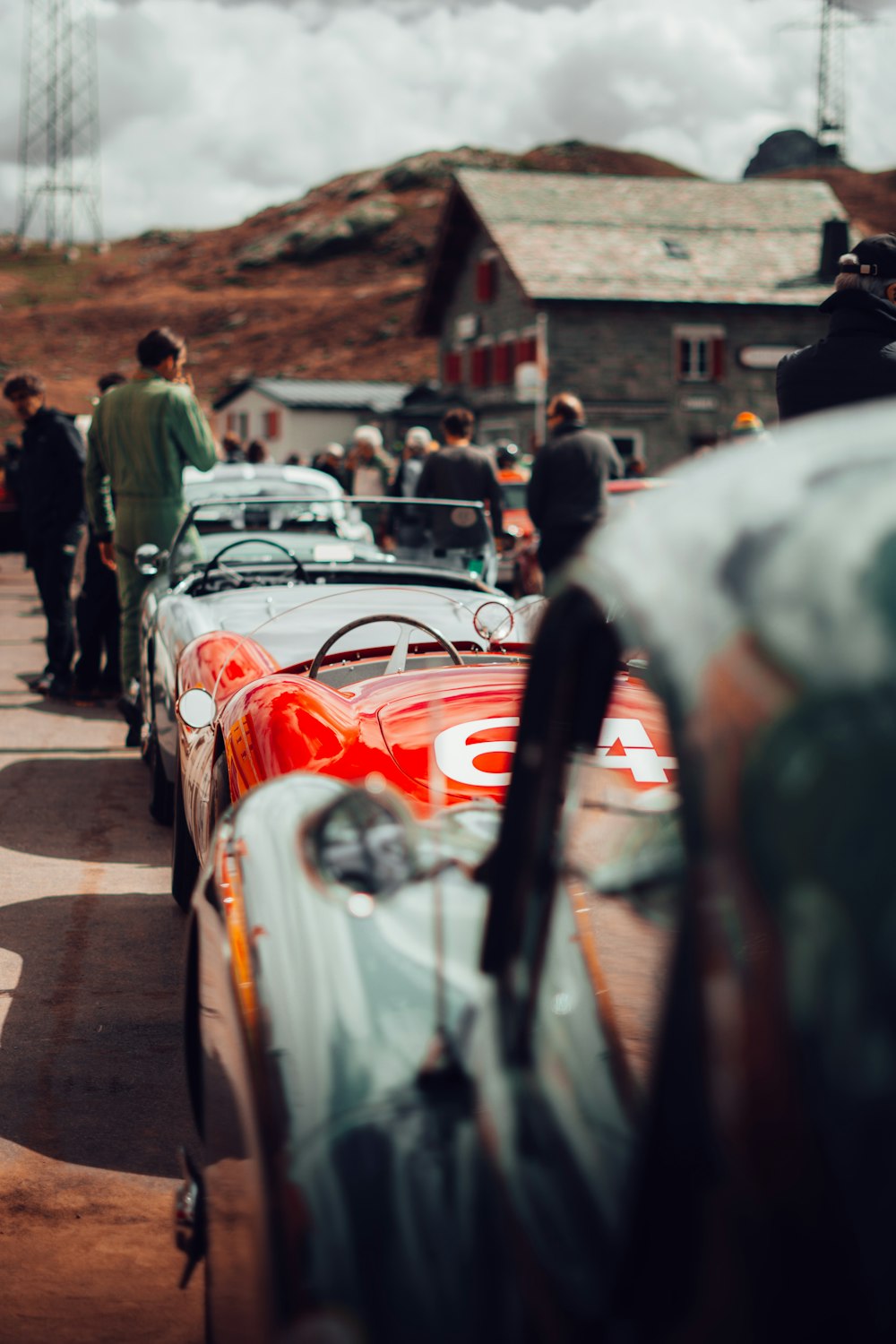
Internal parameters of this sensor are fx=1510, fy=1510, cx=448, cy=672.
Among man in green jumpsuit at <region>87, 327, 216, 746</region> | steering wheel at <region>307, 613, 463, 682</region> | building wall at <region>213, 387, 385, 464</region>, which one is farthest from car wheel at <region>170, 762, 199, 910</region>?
building wall at <region>213, 387, 385, 464</region>

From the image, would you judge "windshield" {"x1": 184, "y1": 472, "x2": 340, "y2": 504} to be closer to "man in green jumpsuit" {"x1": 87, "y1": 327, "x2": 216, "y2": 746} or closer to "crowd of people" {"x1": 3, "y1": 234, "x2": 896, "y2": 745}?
"crowd of people" {"x1": 3, "y1": 234, "x2": 896, "y2": 745}

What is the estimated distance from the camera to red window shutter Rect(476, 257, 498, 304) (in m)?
42.3

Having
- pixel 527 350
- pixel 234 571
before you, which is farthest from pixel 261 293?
pixel 234 571

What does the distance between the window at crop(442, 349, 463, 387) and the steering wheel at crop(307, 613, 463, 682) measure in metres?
41.3

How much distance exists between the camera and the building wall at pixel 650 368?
3853 centimetres

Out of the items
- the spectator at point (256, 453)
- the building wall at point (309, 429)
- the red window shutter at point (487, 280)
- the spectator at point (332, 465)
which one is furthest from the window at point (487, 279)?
the spectator at point (256, 453)

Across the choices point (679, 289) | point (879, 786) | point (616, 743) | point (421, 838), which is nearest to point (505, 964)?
point (421, 838)

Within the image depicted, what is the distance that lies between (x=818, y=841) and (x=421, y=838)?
0.88 meters

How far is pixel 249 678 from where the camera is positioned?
491 centimetres

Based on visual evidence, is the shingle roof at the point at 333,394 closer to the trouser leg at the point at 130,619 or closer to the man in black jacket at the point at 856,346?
the trouser leg at the point at 130,619

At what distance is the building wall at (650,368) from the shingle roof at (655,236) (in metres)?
0.55

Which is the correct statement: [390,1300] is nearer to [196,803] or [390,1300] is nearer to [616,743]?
[616,743]

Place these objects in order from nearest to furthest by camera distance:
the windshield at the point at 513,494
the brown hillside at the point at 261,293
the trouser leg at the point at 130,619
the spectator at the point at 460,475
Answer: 1. the trouser leg at the point at 130,619
2. the spectator at the point at 460,475
3. the windshield at the point at 513,494
4. the brown hillside at the point at 261,293

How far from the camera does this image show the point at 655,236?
4125 centimetres
